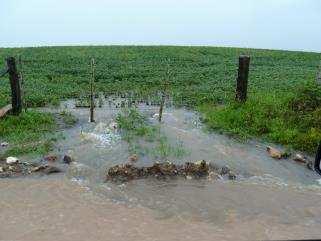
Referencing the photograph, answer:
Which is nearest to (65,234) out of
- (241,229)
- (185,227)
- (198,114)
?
(185,227)

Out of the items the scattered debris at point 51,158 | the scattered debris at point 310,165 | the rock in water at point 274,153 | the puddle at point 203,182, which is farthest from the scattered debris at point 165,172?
the scattered debris at point 310,165

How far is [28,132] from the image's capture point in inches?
502

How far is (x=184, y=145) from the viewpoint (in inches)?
464

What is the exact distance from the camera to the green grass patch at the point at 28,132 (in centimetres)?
1152

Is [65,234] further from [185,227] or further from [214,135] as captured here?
[214,135]

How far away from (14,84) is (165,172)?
5687 millimetres

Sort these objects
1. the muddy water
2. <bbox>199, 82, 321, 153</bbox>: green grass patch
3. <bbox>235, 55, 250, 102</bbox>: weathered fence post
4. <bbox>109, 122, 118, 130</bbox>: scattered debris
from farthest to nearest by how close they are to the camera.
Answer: <bbox>235, 55, 250, 102</bbox>: weathered fence post < <bbox>109, 122, 118, 130</bbox>: scattered debris < <bbox>199, 82, 321, 153</bbox>: green grass patch < the muddy water

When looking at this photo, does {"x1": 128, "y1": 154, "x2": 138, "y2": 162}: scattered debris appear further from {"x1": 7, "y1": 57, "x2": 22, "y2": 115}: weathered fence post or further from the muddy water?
{"x1": 7, "y1": 57, "x2": 22, "y2": 115}: weathered fence post

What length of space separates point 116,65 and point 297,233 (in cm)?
2065

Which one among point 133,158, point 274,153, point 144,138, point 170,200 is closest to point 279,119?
point 274,153

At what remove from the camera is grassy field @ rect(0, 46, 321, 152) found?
13.4 meters

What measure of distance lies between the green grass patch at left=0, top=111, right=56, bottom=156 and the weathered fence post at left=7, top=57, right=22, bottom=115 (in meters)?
0.25

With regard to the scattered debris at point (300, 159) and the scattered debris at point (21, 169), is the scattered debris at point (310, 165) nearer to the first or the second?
the scattered debris at point (300, 159)

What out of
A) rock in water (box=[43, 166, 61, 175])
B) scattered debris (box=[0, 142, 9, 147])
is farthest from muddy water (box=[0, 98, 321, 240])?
scattered debris (box=[0, 142, 9, 147])
